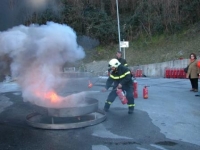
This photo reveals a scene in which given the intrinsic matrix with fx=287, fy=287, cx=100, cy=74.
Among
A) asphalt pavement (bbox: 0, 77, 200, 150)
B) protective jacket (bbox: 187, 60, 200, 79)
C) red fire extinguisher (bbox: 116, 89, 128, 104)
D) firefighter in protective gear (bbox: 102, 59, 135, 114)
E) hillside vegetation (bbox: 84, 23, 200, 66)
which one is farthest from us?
hillside vegetation (bbox: 84, 23, 200, 66)

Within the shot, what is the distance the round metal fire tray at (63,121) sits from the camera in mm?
6609

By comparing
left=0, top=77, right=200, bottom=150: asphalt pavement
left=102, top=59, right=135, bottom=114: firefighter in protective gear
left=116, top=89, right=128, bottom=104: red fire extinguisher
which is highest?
left=102, top=59, right=135, bottom=114: firefighter in protective gear

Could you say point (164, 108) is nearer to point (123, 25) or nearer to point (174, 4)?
point (174, 4)

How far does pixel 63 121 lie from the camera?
7508 millimetres

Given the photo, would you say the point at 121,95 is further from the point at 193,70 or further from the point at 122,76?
the point at 193,70

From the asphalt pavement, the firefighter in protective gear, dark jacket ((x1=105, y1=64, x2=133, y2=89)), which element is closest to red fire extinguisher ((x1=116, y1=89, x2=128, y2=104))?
the firefighter in protective gear

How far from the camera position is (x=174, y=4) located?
28.1 metres

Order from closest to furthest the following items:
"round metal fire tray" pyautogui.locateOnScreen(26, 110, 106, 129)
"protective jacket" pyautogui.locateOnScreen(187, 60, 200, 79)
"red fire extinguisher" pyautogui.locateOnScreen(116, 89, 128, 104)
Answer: "round metal fire tray" pyautogui.locateOnScreen(26, 110, 106, 129) → "red fire extinguisher" pyautogui.locateOnScreen(116, 89, 128, 104) → "protective jacket" pyautogui.locateOnScreen(187, 60, 200, 79)

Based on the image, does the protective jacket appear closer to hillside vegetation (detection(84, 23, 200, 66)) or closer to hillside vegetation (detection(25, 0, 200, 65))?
hillside vegetation (detection(84, 23, 200, 66))

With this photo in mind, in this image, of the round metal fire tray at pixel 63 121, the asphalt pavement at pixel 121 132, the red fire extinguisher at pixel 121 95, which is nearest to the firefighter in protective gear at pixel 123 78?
the red fire extinguisher at pixel 121 95

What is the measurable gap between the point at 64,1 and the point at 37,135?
10.1ft

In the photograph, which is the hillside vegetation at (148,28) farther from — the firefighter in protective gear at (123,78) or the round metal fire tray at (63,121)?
the round metal fire tray at (63,121)

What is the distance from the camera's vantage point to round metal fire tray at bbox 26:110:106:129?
6.61 metres

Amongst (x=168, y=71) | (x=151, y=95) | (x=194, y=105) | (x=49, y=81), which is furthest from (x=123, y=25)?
(x=49, y=81)
